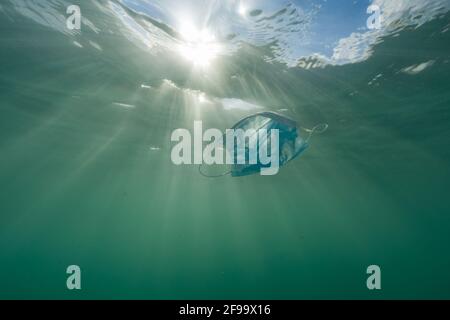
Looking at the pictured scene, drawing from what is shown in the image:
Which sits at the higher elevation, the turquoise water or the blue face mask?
the turquoise water

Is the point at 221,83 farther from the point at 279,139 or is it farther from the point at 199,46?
the point at 279,139

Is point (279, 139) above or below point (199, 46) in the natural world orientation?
below

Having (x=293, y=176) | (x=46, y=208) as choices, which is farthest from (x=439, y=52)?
(x=46, y=208)

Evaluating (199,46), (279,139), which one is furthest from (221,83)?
(279,139)

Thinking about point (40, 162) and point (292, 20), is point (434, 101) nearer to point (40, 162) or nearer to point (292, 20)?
point (292, 20)

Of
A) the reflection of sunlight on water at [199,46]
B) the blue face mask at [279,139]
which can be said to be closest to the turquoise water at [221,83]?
the reflection of sunlight on water at [199,46]

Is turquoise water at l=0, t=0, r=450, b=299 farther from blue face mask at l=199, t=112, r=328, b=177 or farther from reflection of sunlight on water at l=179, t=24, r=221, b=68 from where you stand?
blue face mask at l=199, t=112, r=328, b=177

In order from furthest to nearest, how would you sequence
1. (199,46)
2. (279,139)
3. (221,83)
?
(221,83) → (199,46) → (279,139)

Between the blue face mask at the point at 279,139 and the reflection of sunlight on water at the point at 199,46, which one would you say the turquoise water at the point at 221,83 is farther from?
the blue face mask at the point at 279,139

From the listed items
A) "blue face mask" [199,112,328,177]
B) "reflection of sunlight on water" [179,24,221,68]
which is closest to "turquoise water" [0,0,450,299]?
"reflection of sunlight on water" [179,24,221,68]

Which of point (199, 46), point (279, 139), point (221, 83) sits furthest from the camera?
point (221, 83)

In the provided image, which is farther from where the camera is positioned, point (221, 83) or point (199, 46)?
point (221, 83)

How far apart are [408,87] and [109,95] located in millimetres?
15213
